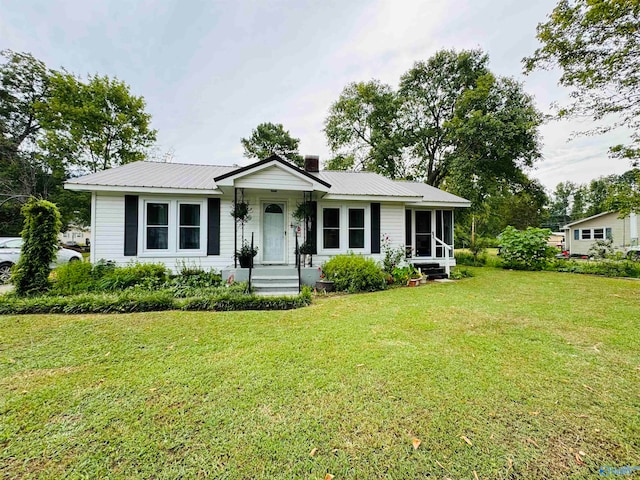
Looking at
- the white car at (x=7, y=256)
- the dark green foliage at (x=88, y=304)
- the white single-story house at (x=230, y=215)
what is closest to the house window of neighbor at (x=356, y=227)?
the white single-story house at (x=230, y=215)

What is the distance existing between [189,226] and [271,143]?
17.1 meters

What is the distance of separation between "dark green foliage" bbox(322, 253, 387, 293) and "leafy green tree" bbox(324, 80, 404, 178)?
1272 centimetres

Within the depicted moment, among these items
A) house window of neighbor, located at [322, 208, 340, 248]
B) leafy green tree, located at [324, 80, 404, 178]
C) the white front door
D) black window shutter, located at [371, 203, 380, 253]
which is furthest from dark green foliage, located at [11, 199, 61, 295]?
leafy green tree, located at [324, 80, 404, 178]

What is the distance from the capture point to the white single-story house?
7.77 m

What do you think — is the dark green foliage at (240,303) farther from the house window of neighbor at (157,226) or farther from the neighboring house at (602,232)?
the neighboring house at (602,232)

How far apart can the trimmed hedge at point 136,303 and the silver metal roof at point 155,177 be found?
3.53 m

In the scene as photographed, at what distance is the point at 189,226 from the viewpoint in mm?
8430

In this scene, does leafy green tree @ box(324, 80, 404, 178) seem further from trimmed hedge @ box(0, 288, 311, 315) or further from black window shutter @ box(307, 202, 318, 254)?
trimmed hedge @ box(0, 288, 311, 315)

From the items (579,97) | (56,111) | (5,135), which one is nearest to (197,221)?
(579,97)

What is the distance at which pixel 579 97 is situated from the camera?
7793 mm

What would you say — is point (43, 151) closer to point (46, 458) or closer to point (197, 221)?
point (197, 221)

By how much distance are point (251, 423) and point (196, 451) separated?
0.43 metres

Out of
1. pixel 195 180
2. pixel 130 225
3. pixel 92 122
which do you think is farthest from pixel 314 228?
pixel 92 122

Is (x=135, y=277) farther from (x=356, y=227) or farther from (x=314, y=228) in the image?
(x=356, y=227)
